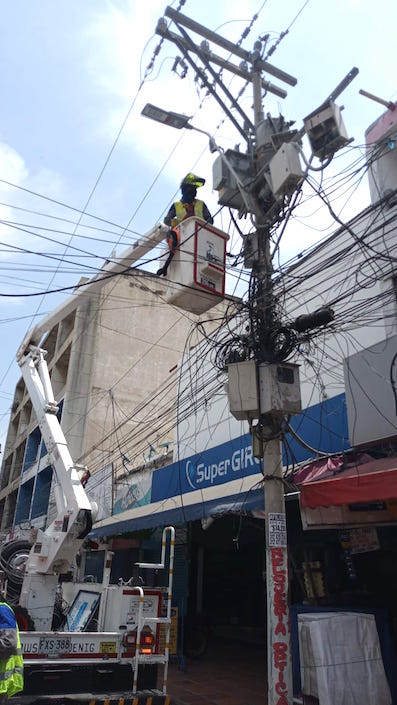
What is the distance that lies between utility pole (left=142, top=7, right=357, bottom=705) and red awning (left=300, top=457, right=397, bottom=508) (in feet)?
2.63

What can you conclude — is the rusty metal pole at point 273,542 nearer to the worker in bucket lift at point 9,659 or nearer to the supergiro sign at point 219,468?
the worker in bucket lift at point 9,659

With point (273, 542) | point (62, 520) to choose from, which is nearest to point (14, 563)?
point (62, 520)

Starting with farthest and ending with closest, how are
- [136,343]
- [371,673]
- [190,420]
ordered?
1. [136,343]
2. [190,420]
3. [371,673]

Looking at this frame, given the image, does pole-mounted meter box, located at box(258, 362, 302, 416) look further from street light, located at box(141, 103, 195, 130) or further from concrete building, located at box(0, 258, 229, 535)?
concrete building, located at box(0, 258, 229, 535)

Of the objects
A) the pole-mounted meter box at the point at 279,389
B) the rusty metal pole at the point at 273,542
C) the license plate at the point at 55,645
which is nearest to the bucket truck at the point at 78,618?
the license plate at the point at 55,645

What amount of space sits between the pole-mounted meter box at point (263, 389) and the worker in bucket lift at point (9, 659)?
122 inches

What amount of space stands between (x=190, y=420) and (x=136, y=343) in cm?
959

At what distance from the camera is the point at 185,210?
766 cm

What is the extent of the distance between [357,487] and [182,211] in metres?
4.43

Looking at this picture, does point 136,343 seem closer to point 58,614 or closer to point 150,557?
point 150,557

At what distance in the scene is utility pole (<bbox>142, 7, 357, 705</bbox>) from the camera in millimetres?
5652

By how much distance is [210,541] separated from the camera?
47.3 ft

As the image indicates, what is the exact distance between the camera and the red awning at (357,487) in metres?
5.87

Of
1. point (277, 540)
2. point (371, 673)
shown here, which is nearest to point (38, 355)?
point (277, 540)
